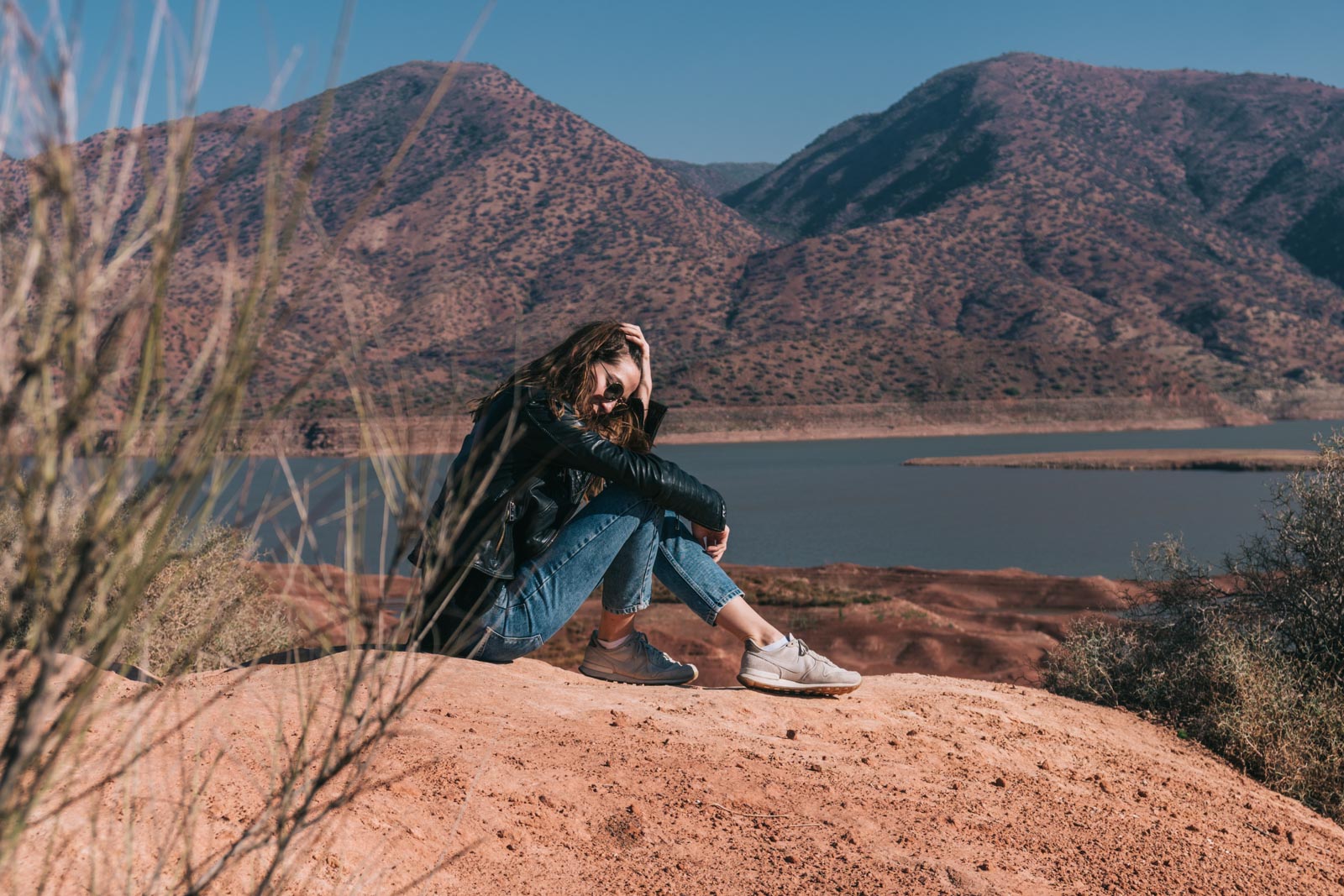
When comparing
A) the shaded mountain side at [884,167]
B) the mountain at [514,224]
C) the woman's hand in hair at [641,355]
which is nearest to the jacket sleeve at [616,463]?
the woman's hand in hair at [641,355]

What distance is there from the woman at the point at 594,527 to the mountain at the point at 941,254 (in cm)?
3010

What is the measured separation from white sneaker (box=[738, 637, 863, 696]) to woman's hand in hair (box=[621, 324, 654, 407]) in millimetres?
996

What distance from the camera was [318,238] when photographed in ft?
3.98

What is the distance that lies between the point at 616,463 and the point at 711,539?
72 cm

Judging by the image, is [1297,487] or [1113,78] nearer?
[1297,487]

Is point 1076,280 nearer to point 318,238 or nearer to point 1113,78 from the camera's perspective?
point 1113,78

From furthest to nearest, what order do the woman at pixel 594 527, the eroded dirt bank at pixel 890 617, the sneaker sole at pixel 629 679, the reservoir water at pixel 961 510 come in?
the reservoir water at pixel 961 510, the eroded dirt bank at pixel 890 617, the sneaker sole at pixel 629 679, the woman at pixel 594 527

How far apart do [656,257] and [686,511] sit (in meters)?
82.7

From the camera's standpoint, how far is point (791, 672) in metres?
4.04

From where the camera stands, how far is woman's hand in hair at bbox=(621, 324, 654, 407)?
377 cm

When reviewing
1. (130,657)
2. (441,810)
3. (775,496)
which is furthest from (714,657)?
(775,496)

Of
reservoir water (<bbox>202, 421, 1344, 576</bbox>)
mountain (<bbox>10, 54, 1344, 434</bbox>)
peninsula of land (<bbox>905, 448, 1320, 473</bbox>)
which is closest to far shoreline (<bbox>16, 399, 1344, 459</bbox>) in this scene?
mountain (<bbox>10, 54, 1344, 434</bbox>)

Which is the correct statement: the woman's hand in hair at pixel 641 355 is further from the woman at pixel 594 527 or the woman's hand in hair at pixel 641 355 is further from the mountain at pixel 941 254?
the mountain at pixel 941 254

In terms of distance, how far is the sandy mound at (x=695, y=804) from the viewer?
2.46 meters
